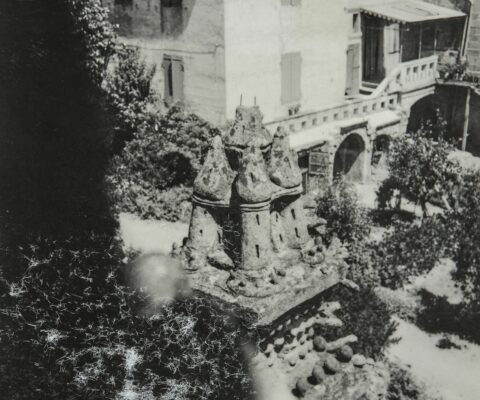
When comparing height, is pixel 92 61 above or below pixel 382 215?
above

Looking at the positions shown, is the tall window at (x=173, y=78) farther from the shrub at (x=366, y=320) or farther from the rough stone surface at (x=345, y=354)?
the rough stone surface at (x=345, y=354)

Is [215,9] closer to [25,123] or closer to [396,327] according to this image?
[25,123]

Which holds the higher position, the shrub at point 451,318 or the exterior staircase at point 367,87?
the exterior staircase at point 367,87

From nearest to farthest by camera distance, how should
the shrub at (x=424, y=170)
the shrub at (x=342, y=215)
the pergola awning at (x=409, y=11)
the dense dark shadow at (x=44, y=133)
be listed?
1. the dense dark shadow at (x=44, y=133)
2. the shrub at (x=342, y=215)
3. the shrub at (x=424, y=170)
4. the pergola awning at (x=409, y=11)

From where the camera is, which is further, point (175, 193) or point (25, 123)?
point (175, 193)

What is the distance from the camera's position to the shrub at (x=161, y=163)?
25141 millimetres

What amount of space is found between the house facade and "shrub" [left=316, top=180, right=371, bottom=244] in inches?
146

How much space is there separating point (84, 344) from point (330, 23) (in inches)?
920

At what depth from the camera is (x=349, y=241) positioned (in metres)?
22.2

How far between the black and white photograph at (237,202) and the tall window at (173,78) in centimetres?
10

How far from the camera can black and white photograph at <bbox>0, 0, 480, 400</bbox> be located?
7.54 metres

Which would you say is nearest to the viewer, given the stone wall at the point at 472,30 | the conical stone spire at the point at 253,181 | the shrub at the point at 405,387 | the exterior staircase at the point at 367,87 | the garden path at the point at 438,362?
the conical stone spire at the point at 253,181

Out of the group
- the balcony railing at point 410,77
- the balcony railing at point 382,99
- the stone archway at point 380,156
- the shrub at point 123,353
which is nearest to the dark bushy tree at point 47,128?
the shrub at point 123,353

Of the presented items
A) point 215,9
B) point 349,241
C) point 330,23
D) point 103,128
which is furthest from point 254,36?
point 349,241
